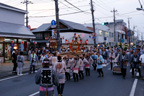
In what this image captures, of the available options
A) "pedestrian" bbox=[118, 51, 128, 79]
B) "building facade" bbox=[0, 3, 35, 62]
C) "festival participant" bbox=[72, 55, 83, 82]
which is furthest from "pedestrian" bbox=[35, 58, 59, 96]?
"building facade" bbox=[0, 3, 35, 62]

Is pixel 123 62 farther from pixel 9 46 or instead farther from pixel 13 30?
pixel 9 46

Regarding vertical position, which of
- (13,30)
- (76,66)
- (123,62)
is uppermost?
(13,30)

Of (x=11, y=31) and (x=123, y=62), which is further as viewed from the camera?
(x=11, y=31)

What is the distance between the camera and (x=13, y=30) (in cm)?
1844

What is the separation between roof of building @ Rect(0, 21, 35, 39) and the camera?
16883 mm

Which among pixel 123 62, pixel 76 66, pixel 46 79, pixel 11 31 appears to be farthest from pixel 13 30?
pixel 46 79

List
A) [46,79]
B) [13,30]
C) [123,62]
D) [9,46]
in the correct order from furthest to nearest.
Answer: [9,46] → [13,30] → [123,62] → [46,79]

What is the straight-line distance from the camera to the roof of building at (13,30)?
16883mm

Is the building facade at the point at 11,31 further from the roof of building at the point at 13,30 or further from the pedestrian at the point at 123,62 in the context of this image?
the pedestrian at the point at 123,62

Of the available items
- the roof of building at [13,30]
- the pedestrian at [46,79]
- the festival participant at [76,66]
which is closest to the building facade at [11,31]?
the roof of building at [13,30]

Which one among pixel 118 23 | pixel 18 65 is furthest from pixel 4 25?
pixel 118 23

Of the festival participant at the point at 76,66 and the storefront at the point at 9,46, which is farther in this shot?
the storefront at the point at 9,46

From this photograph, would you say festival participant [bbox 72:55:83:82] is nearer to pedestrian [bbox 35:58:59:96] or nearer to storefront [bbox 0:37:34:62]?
pedestrian [bbox 35:58:59:96]

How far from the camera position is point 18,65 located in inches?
486
